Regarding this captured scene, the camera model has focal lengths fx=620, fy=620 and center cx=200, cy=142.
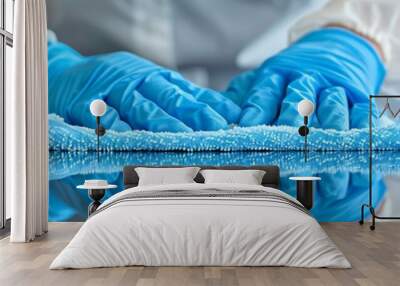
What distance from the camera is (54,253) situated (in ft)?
18.9

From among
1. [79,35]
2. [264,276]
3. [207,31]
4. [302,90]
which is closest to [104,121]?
[79,35]

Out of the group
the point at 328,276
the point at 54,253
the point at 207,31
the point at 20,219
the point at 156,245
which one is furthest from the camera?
the point at 207,31

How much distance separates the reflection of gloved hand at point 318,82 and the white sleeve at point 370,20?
0.12 metres

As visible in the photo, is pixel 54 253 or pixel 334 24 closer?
pixel 54 253

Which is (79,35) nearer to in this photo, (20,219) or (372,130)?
(20,219)

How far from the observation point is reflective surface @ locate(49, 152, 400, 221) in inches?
326

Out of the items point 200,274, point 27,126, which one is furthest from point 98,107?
point 200,274

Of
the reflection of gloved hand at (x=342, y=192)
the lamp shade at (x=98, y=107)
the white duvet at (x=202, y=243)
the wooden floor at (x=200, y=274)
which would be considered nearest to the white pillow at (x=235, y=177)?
the reflection of gloved hand at (x=342, y=192)

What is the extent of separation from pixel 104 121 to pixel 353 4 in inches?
148

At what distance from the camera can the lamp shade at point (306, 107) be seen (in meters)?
7.94

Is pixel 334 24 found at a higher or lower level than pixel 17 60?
higher

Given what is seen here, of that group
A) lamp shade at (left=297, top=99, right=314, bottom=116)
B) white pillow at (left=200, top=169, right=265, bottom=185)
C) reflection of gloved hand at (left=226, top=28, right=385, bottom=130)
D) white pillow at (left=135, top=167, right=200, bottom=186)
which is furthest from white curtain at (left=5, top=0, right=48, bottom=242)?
lamp shade at (left=297, top=99, right=314, bottom=116)

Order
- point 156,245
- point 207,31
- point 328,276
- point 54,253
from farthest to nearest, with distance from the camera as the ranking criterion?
1. point 207,31
2. point 54,253
3. point 156,245
4. point 328,276

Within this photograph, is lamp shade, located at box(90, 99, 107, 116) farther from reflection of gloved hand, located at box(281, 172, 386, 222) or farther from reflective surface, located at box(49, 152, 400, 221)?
reflection of gloved hand, located at box(281, 172, 386, 222)
